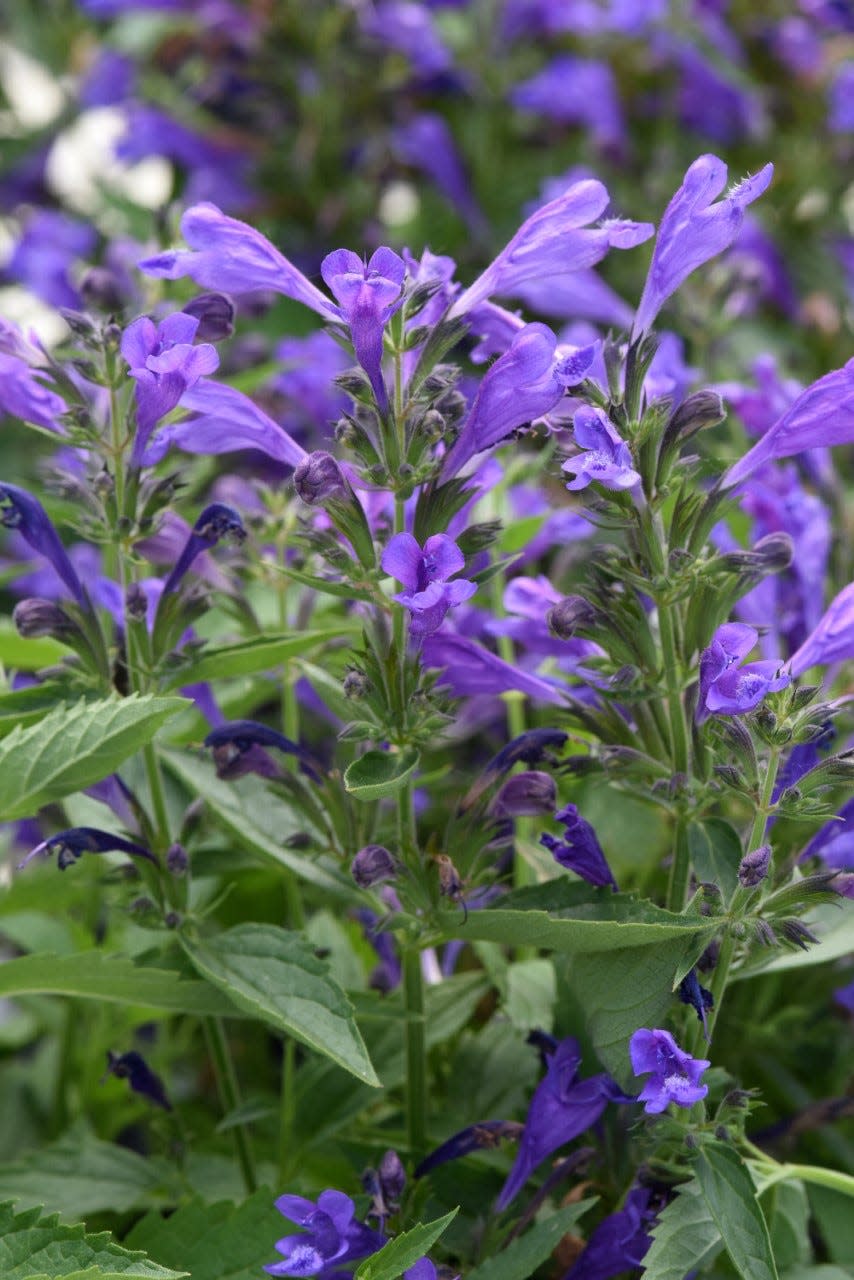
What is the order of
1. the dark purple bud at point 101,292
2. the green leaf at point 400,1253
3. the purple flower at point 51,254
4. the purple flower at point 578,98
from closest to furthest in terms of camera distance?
the green leaf at point 400,1253 → the dark purple bud at point 101,292 → the purple flower at point 51,254 → the purple flower at point 578,98

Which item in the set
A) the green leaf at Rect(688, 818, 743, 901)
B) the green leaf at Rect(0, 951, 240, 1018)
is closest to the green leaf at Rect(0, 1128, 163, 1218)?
the green leaf at Rect(0, 951, 240, 1018)

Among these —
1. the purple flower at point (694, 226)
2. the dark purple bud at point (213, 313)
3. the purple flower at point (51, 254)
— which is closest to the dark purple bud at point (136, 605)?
the dark purple bud at point (213, 313)

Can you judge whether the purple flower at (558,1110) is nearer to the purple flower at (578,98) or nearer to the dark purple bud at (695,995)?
the dark purple bud at (695,995)

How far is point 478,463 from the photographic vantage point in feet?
2.21

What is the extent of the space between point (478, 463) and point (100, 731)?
8.2 inches

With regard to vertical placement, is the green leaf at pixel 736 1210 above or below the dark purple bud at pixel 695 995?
below

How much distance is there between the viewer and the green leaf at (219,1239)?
0.64 metres

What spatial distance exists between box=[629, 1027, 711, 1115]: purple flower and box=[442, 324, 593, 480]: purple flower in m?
0.25

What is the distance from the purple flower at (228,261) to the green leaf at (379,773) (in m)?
0.19

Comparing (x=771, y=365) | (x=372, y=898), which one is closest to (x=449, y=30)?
(x=771, y=365)

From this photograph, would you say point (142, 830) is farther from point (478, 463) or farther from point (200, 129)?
point (200, 129)

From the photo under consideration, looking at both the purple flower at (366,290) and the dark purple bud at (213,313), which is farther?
the dark purple bud at (213,313)

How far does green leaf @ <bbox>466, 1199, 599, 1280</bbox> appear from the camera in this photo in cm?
59

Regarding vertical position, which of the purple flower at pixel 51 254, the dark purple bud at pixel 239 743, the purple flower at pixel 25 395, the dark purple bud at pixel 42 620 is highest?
the purple flower at pixel 51 254
